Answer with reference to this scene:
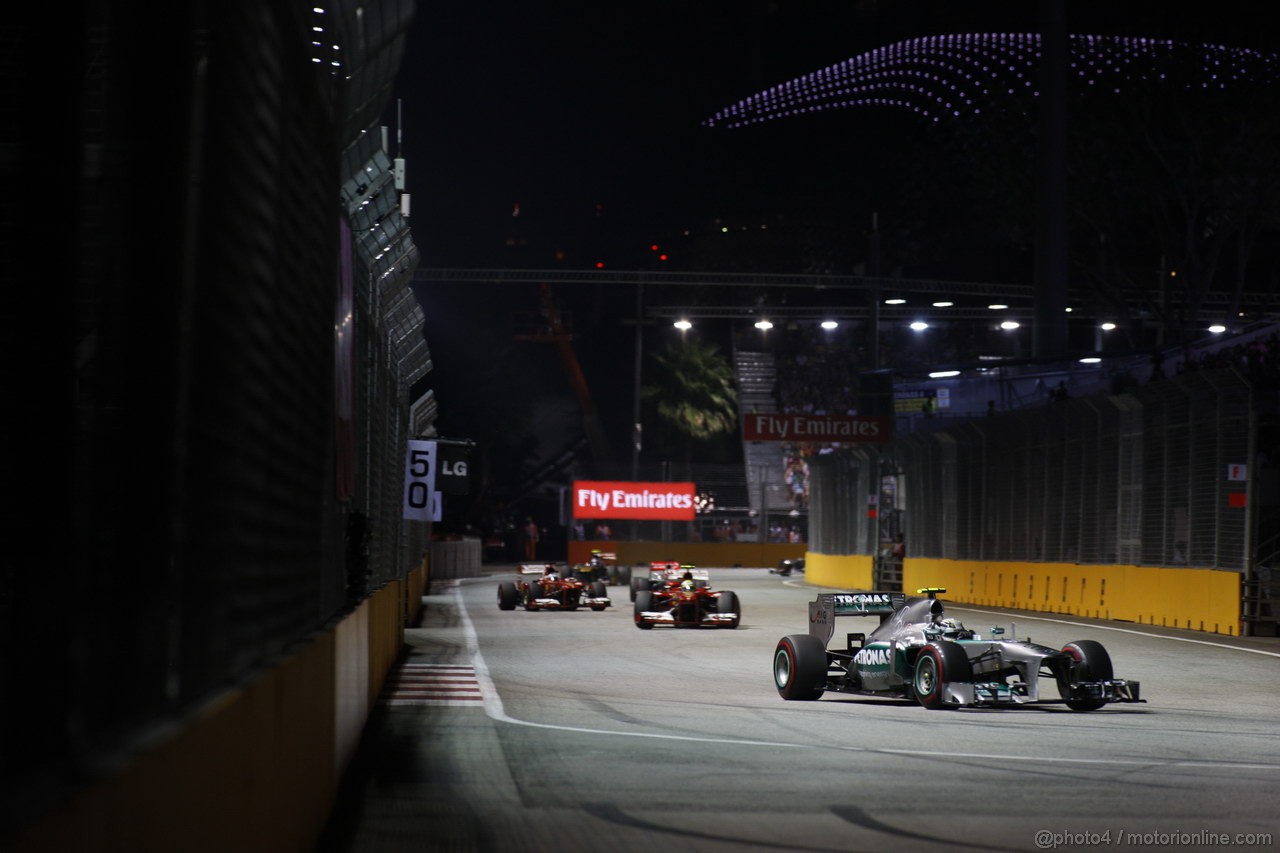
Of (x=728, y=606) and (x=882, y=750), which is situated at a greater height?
(x=728, y=606)

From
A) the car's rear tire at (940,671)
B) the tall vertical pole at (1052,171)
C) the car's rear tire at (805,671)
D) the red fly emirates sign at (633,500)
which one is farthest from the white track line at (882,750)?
the red fly emirates sign at (633,500)

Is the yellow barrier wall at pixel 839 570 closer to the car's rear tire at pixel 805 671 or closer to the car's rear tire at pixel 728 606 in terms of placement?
the car's rear tire at pixel 728 606

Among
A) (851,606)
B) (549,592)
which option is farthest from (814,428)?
(851,606)

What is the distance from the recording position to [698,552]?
6744 cm

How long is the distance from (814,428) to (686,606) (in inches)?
801

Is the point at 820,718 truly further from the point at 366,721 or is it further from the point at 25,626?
the point at 25,626

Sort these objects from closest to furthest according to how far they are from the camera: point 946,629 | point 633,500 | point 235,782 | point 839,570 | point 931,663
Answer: point 235,782
point 931,663
point 946,629
point 839,570
point 633,500

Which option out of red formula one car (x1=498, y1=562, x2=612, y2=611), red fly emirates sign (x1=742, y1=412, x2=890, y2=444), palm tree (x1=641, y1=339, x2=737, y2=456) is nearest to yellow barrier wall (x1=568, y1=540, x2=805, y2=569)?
palm tree (x1=641, y1=339, x2=737, y2=456)

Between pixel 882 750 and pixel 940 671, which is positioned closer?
pixel 882 750

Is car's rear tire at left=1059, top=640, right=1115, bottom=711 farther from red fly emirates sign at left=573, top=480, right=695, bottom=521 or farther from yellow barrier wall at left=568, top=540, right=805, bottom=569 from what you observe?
red fly emirates sign at left=573, top=480, right=695, bottom=521

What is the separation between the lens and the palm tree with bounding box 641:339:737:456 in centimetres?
8212

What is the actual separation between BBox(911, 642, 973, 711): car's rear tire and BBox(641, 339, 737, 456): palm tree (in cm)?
6716

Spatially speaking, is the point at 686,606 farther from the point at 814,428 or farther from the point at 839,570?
the point at 839,570

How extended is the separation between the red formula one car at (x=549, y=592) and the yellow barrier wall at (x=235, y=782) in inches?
950
